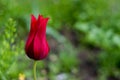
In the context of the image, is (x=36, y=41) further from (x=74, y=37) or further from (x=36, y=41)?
(x=74, y=37)

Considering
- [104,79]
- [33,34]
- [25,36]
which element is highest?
[33,34]

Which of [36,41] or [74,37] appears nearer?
[36,41]

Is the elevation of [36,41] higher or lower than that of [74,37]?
higher

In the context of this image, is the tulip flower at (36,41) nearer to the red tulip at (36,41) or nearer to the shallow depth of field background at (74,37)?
the red tulip at (36,41)

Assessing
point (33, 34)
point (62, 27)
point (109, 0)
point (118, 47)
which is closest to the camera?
point (33, 34)

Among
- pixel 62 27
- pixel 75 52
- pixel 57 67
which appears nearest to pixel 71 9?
pixel 62 27

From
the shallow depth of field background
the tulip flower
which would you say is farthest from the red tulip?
the shallow depth of field background

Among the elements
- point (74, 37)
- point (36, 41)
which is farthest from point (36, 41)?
point (74, 37)

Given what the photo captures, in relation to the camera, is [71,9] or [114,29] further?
[71,9]

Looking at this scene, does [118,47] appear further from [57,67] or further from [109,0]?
[109,0]
